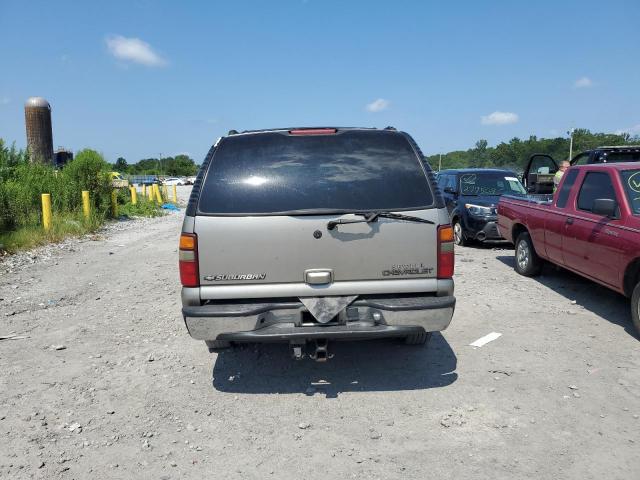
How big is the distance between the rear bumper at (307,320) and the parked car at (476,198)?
7166 millimetres

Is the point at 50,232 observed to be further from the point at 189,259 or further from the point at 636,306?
the point at 636,306

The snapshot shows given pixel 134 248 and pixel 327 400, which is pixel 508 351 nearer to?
pixel 327 400

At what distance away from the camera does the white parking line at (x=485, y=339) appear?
5086 mm

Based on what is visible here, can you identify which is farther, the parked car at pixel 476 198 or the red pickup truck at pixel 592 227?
the parked car at pixel 476 198

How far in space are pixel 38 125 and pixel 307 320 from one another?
22.1 metres

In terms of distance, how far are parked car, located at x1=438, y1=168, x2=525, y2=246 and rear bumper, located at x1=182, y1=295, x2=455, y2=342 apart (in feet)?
23.5

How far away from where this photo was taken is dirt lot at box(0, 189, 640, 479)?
10.1ft

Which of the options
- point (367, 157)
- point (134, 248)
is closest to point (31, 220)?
point (134, 248)

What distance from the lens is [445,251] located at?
12.2 feet

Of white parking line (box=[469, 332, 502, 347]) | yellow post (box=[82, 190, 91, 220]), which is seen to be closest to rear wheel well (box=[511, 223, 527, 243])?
white parking line (box=[469, 332, 502, 347])

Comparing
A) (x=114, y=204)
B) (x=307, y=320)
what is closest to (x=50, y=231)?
(x=114, y=204)

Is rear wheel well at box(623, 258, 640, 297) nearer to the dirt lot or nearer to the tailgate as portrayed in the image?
the dirt lot

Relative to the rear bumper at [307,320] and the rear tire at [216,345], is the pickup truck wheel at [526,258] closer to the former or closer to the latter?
the rear bumper at [307,320]

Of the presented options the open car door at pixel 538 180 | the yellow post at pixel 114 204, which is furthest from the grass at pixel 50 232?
the open car door at pixel 538 180
